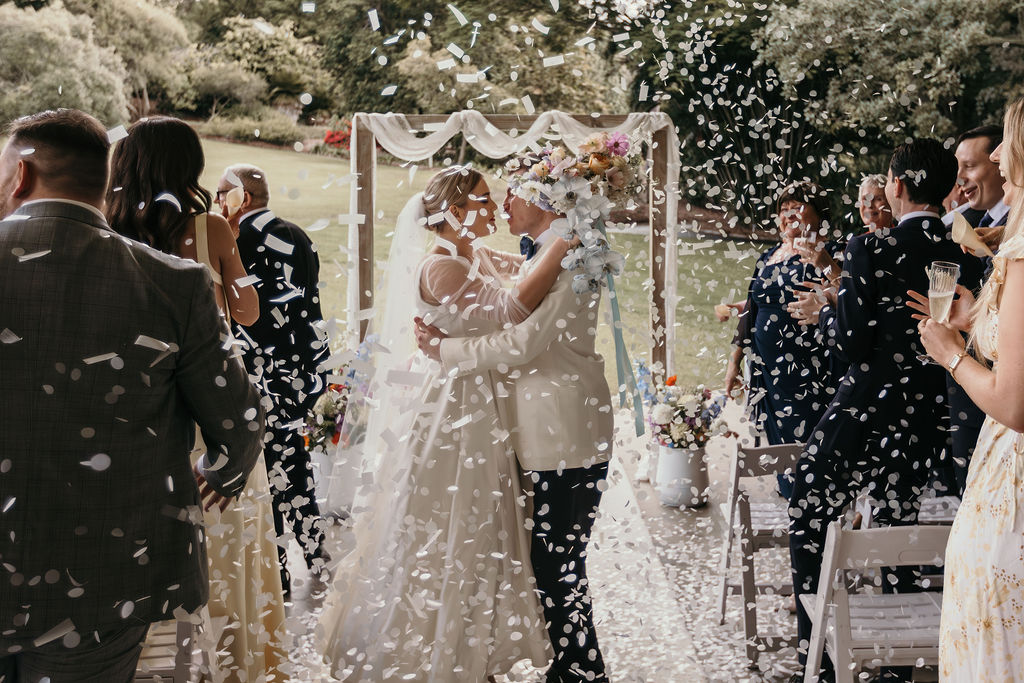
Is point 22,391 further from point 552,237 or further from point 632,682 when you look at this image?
point 632,682

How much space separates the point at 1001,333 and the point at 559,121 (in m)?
5.95

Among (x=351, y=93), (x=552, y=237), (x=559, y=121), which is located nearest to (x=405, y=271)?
(x=552, y=237)

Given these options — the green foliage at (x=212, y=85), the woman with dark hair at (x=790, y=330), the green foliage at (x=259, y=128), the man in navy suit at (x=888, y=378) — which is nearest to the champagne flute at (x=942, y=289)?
the man in navy suit at (x=888, y=378)

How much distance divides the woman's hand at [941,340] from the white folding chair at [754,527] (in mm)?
1132

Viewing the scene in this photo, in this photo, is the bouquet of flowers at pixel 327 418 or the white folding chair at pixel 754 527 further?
the bouquet of flowers at pixel 327 418

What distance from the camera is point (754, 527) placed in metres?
3.33

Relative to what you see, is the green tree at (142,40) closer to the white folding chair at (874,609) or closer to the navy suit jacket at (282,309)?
the navy suit jacket at (282,309)

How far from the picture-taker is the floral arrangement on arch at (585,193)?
108 inches

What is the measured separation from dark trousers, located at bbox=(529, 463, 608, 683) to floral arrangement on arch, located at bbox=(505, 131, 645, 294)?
0.64 metres

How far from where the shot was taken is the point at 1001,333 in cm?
170

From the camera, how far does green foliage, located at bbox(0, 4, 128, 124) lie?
8.01 m

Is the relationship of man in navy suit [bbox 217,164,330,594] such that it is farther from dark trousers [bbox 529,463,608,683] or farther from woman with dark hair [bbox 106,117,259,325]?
dark trousers [bbox 529,463,608,683]


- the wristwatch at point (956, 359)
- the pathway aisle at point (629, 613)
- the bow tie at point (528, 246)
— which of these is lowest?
the pathway aisle at point (629, 613)

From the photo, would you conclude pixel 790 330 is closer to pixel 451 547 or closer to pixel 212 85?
pixel 451 547
